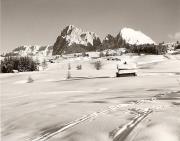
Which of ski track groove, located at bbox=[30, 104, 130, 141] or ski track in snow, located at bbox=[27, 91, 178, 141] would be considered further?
ski track groove, located at bbox=[30, 104, 130, 141]

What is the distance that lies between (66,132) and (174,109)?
443cm

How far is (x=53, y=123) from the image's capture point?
37.9 feet

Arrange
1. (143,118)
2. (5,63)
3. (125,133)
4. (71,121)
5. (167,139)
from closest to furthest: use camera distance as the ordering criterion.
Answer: (167,139) < (125,133) < (143,118) < (71,121) < (5,63)

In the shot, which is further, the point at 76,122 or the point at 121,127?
the point at 76,122

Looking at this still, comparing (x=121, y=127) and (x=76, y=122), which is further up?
(x=121, y=127)

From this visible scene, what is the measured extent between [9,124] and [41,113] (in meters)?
1.70

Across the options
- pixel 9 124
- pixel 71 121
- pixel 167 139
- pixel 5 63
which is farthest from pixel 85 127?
pixel 5 63

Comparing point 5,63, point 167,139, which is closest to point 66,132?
point 167,139

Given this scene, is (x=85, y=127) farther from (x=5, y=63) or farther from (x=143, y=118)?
(x=5, y=63)

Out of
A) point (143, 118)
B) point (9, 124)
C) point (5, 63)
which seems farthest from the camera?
point (5, 63)

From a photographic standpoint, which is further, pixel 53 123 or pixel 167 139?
pixel 53 123

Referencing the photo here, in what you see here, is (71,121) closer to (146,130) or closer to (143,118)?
(143,118)

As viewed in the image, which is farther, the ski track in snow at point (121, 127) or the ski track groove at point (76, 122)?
the ski track groove at point (76, 122)

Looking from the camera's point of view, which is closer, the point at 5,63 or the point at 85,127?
the point at 85,127
